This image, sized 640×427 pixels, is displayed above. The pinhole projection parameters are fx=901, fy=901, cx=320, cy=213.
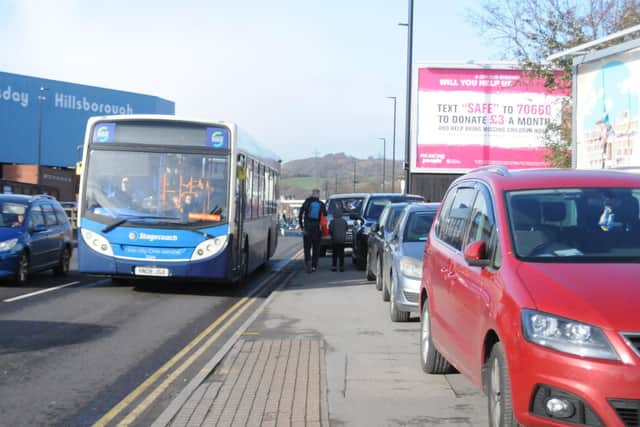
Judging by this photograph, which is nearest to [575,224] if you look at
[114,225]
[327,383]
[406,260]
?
[327,383]

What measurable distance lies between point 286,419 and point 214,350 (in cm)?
357

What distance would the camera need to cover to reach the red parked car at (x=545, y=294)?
470 cm

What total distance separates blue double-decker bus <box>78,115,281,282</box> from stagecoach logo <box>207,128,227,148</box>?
17mm

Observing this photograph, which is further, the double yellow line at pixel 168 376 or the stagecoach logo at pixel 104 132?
the stagecoach logo at pixel 104 132

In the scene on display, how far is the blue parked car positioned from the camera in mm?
15852

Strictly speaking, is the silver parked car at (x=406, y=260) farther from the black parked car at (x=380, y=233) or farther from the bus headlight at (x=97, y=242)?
the bus headlight at (x=97, y=242)

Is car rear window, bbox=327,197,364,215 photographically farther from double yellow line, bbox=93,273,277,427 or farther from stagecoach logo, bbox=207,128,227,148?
double yellow line, bbox=93,273,277,427

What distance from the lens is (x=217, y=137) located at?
15.3 metres

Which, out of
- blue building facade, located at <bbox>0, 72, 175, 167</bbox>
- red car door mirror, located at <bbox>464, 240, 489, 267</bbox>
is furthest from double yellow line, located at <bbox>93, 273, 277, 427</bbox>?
blue building facade, located at <bbox>0, 72, 175, 167</bbox>

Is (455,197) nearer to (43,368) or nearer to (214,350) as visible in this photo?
(214,350)

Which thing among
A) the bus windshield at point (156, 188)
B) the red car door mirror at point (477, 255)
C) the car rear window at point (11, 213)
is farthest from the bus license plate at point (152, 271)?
the red car door mirror at point (477, 255)

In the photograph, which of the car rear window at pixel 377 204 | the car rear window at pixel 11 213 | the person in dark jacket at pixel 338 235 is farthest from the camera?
the car rear window at pixel 377 204

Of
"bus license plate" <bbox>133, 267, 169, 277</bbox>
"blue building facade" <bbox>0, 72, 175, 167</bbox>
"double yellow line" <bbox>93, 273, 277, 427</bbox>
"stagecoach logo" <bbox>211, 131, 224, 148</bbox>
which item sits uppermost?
"blue building facade" <bbox>0, 72, 175, 167</bbox>

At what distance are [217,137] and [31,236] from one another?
4.21 meters
